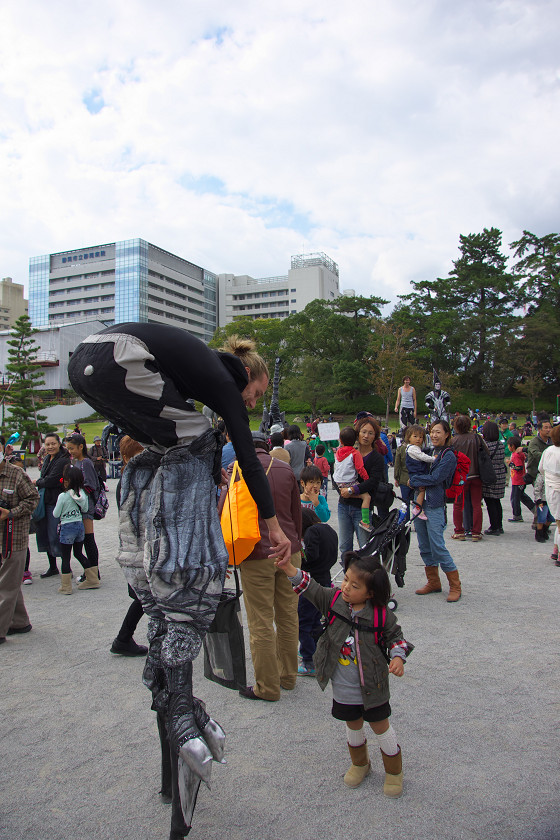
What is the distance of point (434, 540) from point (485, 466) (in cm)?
399

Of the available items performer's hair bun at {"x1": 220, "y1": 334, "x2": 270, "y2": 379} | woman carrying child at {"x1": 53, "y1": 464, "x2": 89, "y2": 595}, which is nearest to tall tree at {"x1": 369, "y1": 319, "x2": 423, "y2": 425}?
woman carrying child at {"x1": 53, "y1": 464, "x2": 89, "y2": 595}

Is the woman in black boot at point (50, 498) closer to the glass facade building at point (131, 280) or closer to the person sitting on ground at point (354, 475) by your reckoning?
the person sitting on ground at point (354, 475)

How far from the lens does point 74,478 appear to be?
6.79 m

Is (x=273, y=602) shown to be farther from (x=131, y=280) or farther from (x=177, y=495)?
(x=131, y=280)

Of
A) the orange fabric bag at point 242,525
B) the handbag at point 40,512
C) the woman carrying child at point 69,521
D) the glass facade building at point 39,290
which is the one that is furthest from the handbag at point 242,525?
the glass facade building at point 39,290

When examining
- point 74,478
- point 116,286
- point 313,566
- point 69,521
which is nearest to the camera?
point 313,566

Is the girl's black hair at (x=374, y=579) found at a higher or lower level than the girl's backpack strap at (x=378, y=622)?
higher

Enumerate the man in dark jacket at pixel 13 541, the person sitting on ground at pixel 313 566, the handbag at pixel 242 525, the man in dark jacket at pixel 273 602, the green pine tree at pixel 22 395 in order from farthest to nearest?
the green pine tree at pixel 22 395 < the man in dark jacket at pixel 13 541 < the person sitting on ground at pixel 313 566 < the man in dark jacket at pixel 273 602 < the handbag at pixel 242 525

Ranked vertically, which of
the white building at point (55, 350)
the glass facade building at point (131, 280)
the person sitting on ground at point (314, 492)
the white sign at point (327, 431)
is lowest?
the person sitting on ground at point (314, 492)

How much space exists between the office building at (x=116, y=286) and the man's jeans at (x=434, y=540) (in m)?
104

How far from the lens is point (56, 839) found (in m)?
2.29

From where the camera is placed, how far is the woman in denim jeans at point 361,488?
6410mm

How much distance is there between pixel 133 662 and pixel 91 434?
174ft

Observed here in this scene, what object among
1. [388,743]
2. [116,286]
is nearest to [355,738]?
[388,743]
